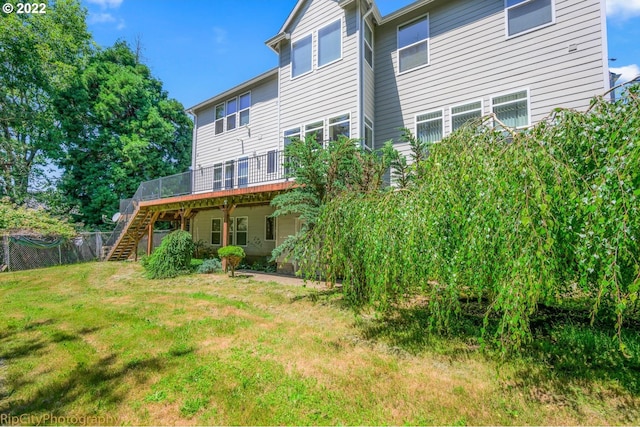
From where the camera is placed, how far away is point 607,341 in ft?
14.3

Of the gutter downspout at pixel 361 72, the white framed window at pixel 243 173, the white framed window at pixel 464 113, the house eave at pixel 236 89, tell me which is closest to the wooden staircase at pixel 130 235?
the white framed window at pixel 243 173

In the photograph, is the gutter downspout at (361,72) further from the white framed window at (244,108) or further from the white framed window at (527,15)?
the white framed window at (244,108)

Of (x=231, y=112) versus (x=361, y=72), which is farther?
(x=231, y=112)

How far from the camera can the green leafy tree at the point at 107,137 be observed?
67.3ft

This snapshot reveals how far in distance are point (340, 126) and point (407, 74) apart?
3.06m

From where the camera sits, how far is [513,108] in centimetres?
847

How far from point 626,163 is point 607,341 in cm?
351

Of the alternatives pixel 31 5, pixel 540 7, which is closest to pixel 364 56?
pixel 540 7

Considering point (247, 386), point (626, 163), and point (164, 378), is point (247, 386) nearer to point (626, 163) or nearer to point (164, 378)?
point (164, 378)

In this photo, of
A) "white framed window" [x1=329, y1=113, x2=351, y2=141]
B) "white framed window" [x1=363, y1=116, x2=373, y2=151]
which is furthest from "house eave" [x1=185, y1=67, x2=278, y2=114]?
"white framed window" [x1=363, y1=116, x2=373, y2=151]

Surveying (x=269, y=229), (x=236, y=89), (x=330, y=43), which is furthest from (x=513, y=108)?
(x=236, y=89)

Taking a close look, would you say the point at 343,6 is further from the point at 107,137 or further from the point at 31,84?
the point at 31,84

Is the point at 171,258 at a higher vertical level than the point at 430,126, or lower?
lower

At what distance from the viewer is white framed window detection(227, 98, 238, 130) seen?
1517 cm
